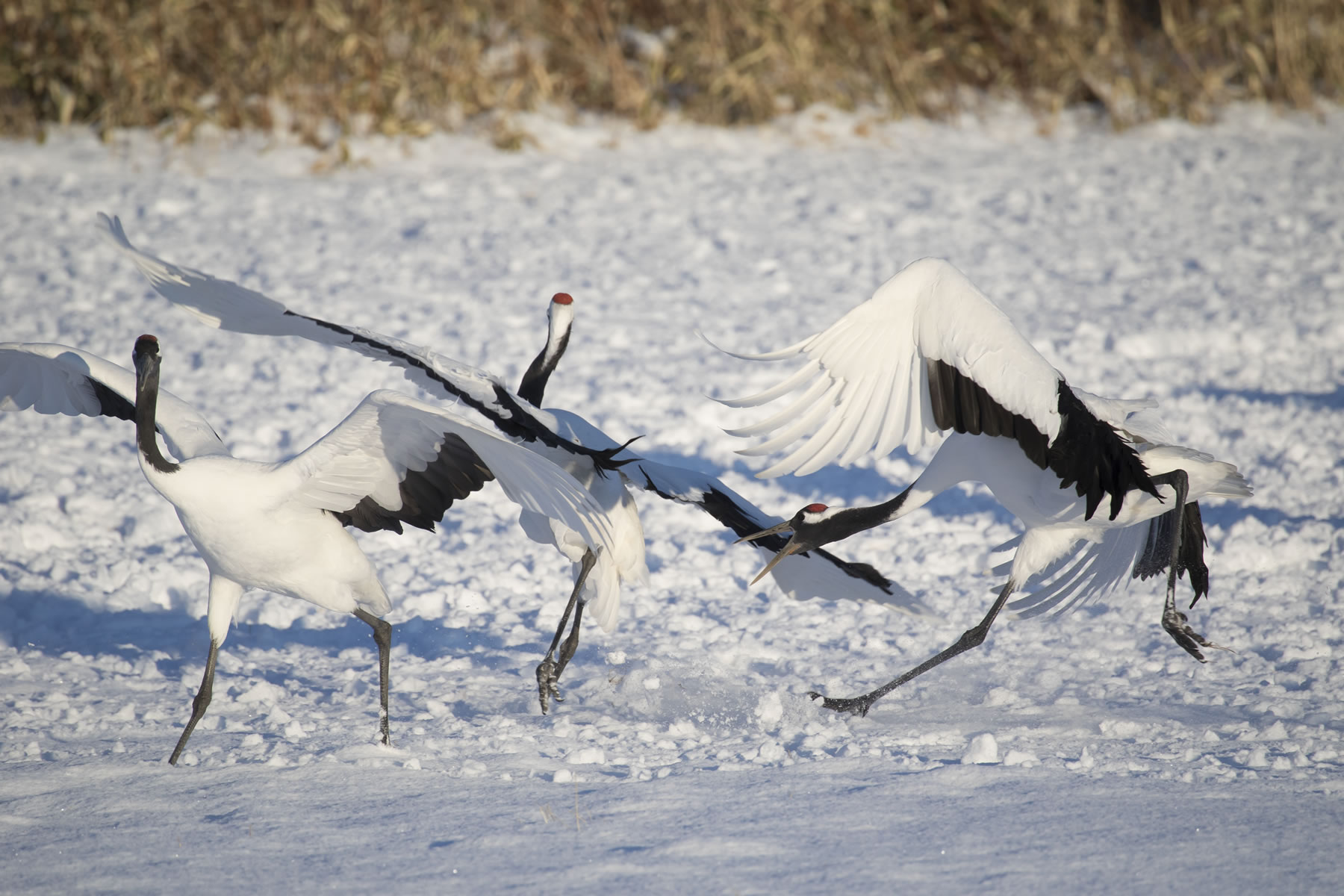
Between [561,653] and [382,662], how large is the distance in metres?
0.62

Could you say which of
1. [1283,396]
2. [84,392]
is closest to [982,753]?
[84,392]

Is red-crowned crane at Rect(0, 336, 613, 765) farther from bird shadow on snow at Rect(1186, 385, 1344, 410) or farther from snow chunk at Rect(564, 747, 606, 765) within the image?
bird shadow on snow at Rect(1186, 385, 1344, 410)

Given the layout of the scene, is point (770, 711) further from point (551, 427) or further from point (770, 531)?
point (551, 427)

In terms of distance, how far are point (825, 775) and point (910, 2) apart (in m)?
8.67

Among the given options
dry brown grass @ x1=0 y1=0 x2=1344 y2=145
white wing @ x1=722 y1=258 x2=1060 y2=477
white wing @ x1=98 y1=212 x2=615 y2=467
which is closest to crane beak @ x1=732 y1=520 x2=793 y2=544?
white wing @ x1=722 y1=258 x2=1060 y2=477

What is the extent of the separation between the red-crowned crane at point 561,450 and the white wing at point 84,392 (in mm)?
303

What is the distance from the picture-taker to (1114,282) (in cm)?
752

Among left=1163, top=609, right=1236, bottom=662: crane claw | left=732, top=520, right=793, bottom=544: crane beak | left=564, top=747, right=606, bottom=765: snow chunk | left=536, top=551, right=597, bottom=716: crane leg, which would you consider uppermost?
left=732, top=520, right=793, bottom=544: crane beak

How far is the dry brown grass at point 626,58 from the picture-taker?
9.35 metres

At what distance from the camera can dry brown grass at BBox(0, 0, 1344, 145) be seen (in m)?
9.35

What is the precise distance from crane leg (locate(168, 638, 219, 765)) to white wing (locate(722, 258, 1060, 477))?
1749 mm

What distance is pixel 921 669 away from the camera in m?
3.85

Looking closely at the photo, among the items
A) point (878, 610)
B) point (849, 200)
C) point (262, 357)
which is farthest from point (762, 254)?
point (878, 610)

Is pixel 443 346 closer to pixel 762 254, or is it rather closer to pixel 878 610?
pixel 762 254
